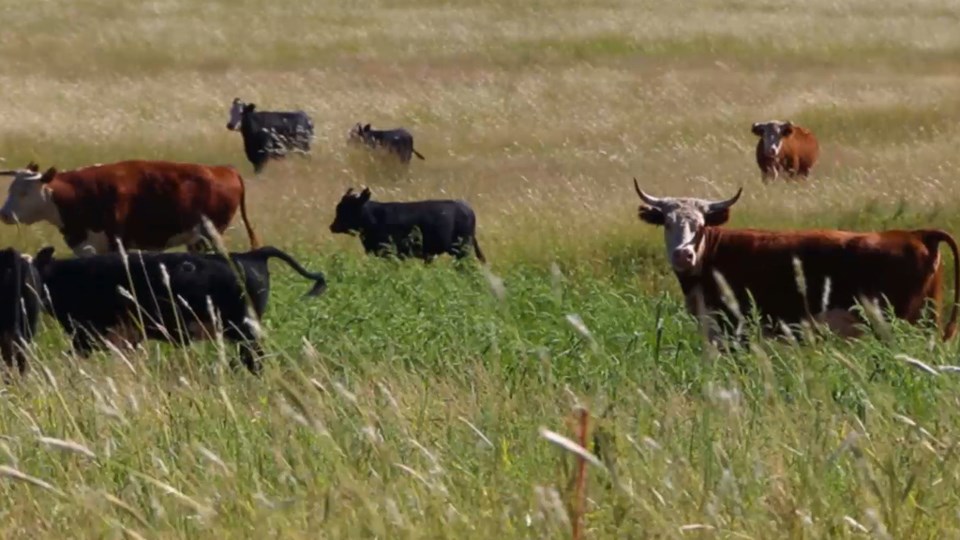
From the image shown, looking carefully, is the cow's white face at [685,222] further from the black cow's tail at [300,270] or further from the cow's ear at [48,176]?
the cow's ear at [48,176]

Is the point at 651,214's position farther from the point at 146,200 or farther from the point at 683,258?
the point at 146,200

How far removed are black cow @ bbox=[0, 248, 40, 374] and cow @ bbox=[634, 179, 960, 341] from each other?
3.25 metres

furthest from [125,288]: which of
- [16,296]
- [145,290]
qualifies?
[16,296]

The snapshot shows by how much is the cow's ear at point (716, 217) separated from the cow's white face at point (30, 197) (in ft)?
18.8

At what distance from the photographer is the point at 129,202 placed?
1335 centimetres

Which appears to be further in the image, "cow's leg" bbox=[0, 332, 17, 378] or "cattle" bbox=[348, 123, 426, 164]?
"cattle" bbox=[348, 123, 426, 164]

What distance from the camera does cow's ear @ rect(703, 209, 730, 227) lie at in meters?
9.29

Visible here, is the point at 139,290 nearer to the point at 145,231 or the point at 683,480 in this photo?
the point at 145,231

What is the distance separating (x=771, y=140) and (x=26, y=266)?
11943 millimetres

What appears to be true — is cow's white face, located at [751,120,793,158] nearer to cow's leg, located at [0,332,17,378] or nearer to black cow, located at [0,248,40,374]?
black cow, located at [0,248,40,374]

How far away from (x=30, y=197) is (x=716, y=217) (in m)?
5.92

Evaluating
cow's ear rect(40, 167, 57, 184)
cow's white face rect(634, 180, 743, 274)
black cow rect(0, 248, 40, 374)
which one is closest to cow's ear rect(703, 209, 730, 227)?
cow's white face rect(634, 180, 743, 274)

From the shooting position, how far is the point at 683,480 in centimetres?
362

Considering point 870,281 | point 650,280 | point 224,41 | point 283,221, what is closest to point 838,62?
point 224,41
